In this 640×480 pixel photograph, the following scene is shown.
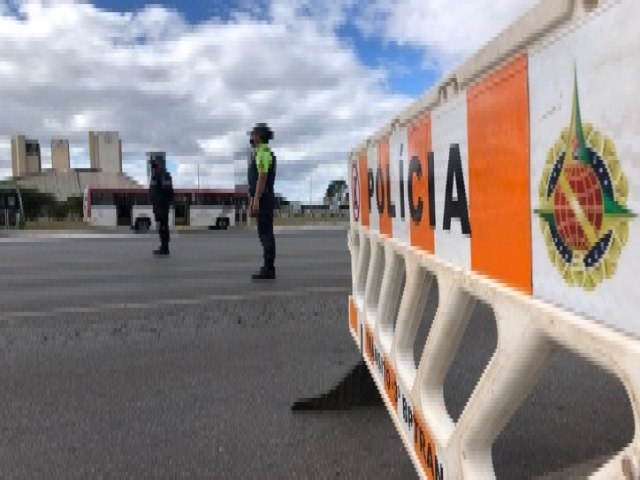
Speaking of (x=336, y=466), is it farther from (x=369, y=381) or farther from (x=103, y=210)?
(x=103, y=210)

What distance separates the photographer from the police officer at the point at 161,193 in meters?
11.5

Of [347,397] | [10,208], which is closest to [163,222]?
[347,397]

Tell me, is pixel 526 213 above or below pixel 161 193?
below

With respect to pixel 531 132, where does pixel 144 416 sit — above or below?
below

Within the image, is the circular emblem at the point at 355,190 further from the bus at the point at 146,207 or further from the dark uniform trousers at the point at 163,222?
the bus at the point at 146,207

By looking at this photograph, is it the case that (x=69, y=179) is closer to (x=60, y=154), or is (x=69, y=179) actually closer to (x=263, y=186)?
(x=60, y=154)

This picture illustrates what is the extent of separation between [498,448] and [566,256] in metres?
1.81

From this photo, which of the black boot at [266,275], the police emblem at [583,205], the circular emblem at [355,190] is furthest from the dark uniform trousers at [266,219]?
the police emblem at [583,205]

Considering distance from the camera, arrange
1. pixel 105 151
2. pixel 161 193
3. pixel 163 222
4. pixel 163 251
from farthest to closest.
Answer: pixel 105 151 → pixel 163 251 → pixel 163 222 → pixel 161 193

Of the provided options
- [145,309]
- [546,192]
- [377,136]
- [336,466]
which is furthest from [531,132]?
[145,309]

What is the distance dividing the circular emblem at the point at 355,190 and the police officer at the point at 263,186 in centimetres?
410

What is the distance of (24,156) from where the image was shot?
94.2 meters

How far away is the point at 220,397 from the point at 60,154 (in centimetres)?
10459

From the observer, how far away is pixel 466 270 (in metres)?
1.42
